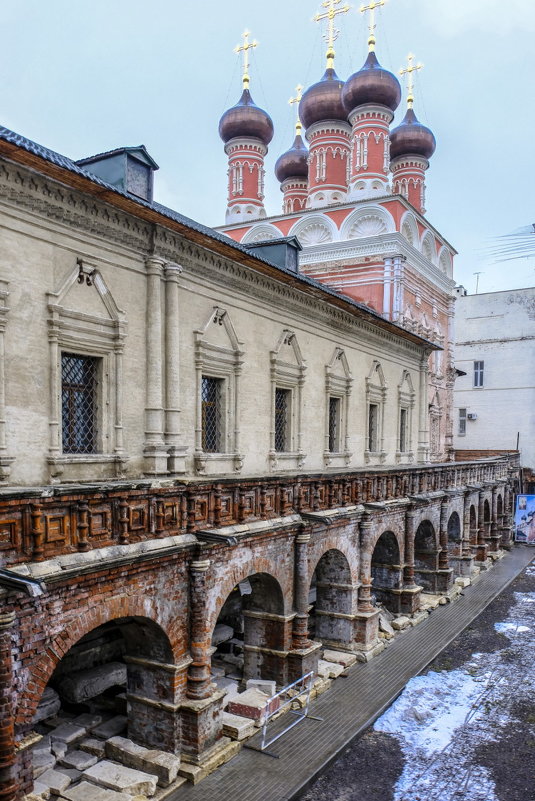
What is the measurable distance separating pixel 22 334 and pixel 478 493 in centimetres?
1984

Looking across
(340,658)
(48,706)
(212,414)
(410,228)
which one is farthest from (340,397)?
(48,706)

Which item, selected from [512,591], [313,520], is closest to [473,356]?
[512,591]

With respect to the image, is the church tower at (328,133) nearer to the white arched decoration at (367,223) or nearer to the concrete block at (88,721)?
the white arched decoration at (367,223)

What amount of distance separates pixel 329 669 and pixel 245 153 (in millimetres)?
25262

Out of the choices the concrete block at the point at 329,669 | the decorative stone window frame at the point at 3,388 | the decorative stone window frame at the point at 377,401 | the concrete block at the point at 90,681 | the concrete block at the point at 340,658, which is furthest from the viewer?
the decorative stone window frame at the point at 377,401

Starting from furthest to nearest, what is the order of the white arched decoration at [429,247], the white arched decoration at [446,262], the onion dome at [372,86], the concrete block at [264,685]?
the white arched decoration at [446,262] → the white arched decoration at [429,247] → the onion dome at [372,86] → the concrete block at [264,685]

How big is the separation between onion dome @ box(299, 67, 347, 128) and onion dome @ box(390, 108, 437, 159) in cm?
382

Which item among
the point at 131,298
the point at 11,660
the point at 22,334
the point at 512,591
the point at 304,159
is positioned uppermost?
the point at 304,159

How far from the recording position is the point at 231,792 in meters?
8.99

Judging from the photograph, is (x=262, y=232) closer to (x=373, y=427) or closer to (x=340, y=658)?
(x=373, y=427)

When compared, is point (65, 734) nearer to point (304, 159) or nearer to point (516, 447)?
point (304, 159)

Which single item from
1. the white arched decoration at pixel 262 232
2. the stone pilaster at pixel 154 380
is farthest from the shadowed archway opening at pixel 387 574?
the white arched decoration at pixel 262 232

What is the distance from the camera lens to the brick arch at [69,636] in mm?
6949

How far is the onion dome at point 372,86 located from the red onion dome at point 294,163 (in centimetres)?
667
